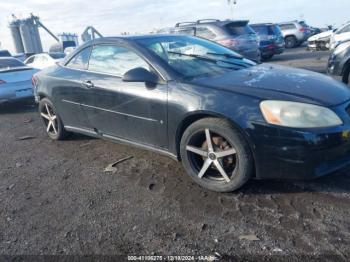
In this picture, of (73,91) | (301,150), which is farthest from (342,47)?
(73,91)

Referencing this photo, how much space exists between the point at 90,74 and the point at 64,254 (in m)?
2.37

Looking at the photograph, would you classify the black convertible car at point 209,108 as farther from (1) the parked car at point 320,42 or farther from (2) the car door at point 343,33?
(1) the parked car at point 320,42

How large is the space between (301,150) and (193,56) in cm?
176

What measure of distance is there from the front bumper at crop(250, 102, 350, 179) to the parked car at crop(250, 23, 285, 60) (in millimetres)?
13291

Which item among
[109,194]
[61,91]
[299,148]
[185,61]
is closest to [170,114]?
[185,61]

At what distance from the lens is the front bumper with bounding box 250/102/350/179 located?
2.80 metres

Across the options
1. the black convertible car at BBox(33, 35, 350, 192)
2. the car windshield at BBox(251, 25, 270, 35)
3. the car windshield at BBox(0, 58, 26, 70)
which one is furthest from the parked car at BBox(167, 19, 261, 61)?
the black convertible car at BBox(33, 35, 350, 192)

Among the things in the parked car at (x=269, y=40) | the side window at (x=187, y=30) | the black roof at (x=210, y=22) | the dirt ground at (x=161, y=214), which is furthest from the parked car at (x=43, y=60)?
the dirt ground at (x=161, y=214)

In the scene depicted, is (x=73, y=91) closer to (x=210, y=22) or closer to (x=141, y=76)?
(x=141, y=76)

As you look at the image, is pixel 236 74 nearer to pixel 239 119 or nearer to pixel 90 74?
pixel 239 119

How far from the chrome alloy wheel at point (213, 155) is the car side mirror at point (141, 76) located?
75 cm

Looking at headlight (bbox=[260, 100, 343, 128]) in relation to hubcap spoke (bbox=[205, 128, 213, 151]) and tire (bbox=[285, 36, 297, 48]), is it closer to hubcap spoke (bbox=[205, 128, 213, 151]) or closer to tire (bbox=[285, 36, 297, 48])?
hubcap spoke (bbox=[205, 128, 213, 151])

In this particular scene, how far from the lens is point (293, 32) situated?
2316 centimetres

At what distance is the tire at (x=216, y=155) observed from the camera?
305cm
